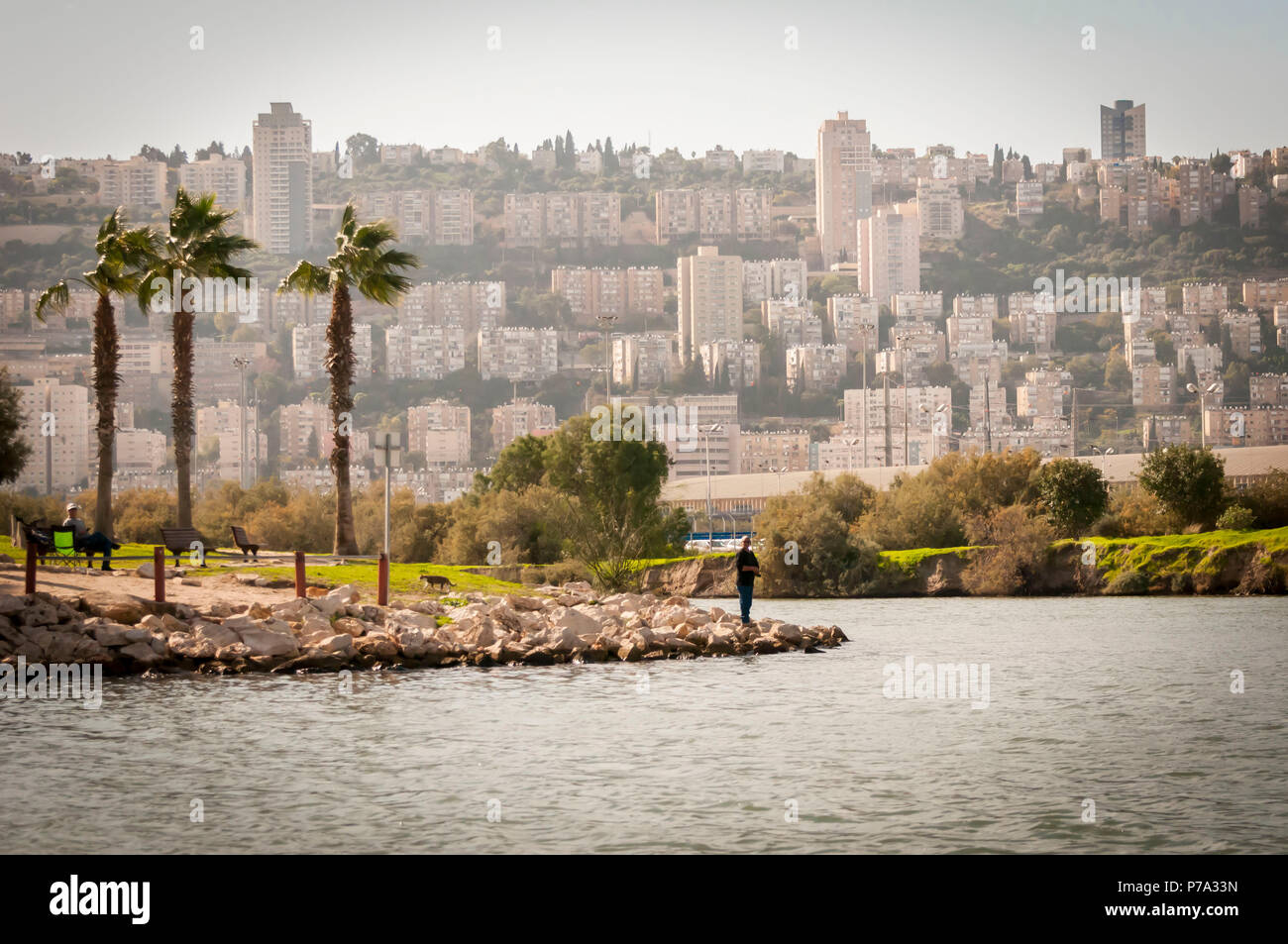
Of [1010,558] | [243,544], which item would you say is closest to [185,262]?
[243,544]

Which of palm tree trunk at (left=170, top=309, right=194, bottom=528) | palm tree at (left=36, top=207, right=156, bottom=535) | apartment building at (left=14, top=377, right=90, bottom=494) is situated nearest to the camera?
palm tree at (left=36, top=207, right=156, bottom=535)

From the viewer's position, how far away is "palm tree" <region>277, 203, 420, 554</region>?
131ft

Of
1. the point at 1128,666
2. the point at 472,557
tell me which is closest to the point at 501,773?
the point at 1128,666

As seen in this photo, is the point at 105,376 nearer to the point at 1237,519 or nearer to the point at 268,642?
the point at 268,642

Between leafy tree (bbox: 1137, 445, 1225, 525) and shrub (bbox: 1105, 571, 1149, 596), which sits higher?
leafy tree (bbox: 1137, 445, 1225, 525)

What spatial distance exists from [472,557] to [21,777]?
50.6 meters

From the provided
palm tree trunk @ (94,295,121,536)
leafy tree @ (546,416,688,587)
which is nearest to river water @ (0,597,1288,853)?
palm tree trunk @ (94,295,121,536)

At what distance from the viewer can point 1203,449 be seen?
204 feet

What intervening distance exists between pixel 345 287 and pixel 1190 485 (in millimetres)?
38282

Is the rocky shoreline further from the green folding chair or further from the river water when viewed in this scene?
the green folding chair

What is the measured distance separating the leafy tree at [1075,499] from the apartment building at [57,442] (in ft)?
456

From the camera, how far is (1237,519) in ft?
191

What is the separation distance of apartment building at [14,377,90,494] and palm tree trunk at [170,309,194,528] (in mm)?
137864

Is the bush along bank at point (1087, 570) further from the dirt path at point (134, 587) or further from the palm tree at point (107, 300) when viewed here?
the dirt path at point (134, 587)
